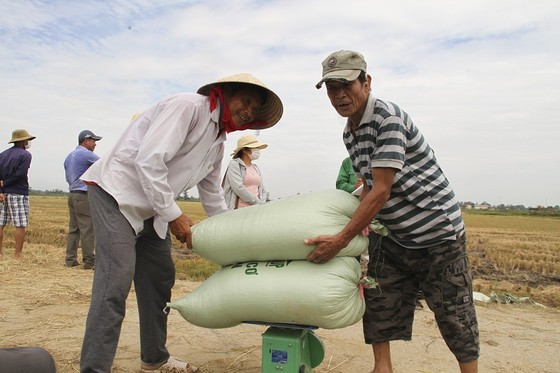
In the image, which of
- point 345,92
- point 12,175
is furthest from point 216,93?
point 12,175

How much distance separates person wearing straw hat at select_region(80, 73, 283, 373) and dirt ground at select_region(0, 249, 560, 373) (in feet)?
2.95

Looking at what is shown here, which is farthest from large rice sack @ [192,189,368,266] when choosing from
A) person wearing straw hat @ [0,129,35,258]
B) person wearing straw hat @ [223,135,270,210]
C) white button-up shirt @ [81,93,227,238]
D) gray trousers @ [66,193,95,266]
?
person wearing straw hat @ [0,129,35,258]

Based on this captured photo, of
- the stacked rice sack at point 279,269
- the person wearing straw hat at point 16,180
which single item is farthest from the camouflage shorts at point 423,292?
the person wearing straw hat at point 16,180

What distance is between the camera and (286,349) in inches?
95.2

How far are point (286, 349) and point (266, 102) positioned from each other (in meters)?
1.33

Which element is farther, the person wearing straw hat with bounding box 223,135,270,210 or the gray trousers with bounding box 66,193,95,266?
the gray trousers with bounding box 66,193,95,266

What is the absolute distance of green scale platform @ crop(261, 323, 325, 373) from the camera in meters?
2.40

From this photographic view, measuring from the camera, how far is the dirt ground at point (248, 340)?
329 centimetres

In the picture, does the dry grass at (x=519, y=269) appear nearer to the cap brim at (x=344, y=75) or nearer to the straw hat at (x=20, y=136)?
the cap brim at (x=344, y=75)

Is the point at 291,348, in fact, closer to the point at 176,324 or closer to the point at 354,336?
the point at 354,336

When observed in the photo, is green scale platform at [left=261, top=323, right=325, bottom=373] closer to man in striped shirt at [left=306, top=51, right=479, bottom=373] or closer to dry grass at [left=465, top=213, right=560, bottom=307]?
man in striped shirt at [left=306, top=51, right=479, bottom=373]

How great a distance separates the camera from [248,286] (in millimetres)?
2414

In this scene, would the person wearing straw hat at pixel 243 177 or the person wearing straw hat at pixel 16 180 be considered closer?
the person wearing straw hat at pixel 243 177

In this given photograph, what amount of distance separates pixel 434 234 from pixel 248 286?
1.02 meters
